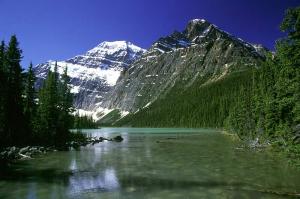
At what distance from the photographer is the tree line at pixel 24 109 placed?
179ft

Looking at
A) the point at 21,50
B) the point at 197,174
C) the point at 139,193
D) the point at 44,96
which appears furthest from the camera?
the point at 44,96

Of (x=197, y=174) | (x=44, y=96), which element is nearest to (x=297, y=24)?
(x=197, y=174)

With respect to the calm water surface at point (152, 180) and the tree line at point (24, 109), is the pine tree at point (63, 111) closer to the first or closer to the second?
the tree line at point (24, 109)

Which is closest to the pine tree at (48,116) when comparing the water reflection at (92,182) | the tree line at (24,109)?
the tree line at (24,109)

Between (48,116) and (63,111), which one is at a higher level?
(63,111)

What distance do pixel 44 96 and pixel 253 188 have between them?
186 feet

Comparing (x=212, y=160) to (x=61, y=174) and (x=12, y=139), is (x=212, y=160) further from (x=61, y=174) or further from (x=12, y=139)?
(x=12, y=139)

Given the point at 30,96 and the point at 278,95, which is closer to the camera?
the point at 278,95

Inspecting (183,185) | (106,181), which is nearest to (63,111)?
(106,181)

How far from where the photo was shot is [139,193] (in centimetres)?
2369

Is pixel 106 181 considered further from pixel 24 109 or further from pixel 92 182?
pixel 24 109

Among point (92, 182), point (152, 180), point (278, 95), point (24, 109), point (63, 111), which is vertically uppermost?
point (63, 111)

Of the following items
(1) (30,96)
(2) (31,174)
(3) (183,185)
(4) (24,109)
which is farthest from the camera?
(1) (30,96)

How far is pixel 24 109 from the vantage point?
199 ft
